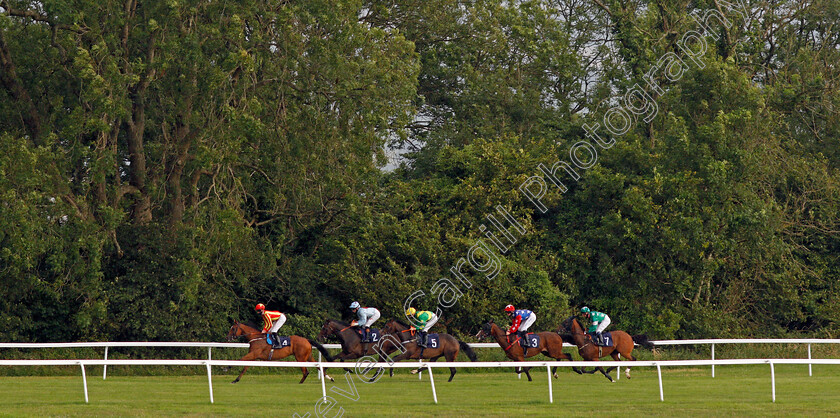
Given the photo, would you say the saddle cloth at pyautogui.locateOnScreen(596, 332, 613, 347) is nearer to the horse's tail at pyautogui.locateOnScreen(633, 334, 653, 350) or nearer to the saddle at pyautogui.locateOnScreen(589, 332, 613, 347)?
the saddle at pyautogui.locateOnScreen(589, 332, 613, 347)

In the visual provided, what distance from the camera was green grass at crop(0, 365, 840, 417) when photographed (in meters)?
13.1

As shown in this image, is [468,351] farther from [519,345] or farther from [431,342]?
[519,345]

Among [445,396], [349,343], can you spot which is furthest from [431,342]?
[445,396]

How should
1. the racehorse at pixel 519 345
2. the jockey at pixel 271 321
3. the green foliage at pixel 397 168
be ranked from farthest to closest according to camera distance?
the green foliage at pixel 397 168, the racehorse at pixel 519 345, the jockey at pixel 271 321

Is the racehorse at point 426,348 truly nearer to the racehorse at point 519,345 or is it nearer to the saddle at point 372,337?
the saddle at point 372,337

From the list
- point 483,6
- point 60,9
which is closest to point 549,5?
point 483,6

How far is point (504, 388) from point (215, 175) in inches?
443

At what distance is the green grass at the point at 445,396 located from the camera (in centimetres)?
1309

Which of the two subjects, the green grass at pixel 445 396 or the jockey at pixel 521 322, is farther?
the jockey at pixel 521 322

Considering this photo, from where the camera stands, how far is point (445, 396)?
49.5 ft

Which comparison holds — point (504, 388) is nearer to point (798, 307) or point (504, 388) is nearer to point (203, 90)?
point (203, 90)

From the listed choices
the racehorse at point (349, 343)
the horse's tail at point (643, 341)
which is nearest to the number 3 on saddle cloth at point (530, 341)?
the horse's tail at point (643, 341)

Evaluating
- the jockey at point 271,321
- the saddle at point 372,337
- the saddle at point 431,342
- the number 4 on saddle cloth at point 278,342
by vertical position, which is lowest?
the saddle at point 431,342

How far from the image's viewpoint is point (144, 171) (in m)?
25.8
